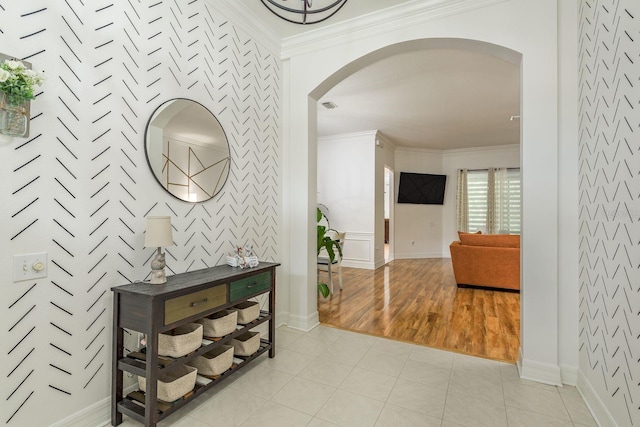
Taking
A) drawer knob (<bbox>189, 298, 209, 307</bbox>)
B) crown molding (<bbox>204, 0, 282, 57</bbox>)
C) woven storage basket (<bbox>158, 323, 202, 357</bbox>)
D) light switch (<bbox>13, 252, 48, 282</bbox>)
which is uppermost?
crown molding (<bbox>204, 0, 282, 57</bbox>)

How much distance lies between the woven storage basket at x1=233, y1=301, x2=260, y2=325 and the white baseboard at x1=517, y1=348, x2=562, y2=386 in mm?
1992

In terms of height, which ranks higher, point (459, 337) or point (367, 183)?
point (367, 183)

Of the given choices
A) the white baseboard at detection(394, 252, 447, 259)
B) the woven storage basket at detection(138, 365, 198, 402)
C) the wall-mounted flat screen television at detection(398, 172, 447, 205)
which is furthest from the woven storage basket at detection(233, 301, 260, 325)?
the wall-mounted flat screen television at detection(398, 172, 447, 205)

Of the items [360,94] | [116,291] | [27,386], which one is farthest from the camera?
[360,94]

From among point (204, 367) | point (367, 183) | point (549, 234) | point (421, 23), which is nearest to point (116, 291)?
point (204, 367)

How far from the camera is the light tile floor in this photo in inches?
69.7

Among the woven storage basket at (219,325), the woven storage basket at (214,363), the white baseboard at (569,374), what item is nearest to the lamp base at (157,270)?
the woven storage basket at (219,325)

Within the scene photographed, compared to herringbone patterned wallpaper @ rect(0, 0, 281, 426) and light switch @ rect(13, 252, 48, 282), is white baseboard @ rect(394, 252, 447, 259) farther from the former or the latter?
light switch @ rect(13, 252, 48, 282)

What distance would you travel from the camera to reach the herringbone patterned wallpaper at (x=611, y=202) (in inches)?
57.2

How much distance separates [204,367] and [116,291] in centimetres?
74

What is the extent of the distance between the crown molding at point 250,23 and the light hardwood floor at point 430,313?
2914 millimetres

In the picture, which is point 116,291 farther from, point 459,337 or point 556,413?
point 459,337

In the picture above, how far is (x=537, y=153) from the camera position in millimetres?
2213

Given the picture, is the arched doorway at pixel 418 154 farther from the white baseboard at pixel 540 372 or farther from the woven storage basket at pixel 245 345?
the woven storage basket at pixel 245 345
